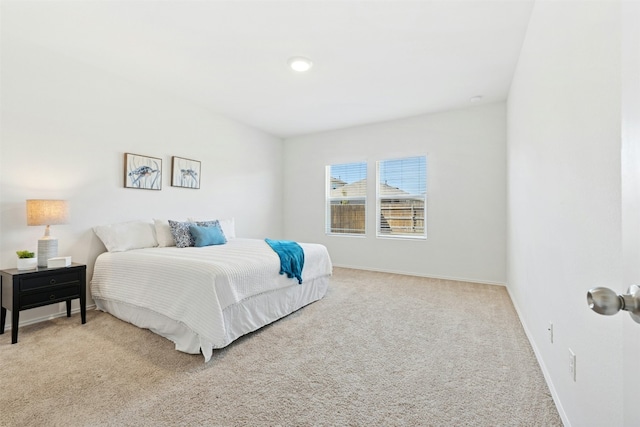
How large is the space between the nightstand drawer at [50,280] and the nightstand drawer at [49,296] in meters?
0.05

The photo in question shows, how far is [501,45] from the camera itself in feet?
8.93

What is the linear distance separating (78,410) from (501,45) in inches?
162

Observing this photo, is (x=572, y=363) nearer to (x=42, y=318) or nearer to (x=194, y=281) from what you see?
(x=194, y=281)

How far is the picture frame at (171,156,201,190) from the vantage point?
3994 millimetres

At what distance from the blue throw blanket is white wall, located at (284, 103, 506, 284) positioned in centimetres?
228

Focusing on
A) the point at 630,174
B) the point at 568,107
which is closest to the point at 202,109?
the point at 568,107

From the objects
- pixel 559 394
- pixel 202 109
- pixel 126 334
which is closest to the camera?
pixel 559 394

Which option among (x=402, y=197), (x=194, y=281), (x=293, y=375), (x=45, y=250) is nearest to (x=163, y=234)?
(x=45, y=250)

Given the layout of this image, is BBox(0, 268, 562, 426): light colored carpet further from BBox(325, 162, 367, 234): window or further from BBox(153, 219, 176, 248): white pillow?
BBox(325, 162, 367, 234): window

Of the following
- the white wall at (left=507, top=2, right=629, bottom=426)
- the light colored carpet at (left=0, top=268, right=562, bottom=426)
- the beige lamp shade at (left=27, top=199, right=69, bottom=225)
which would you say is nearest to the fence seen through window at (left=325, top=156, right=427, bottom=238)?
the light colored carpet at (left=0, top=268, right=562, bottom=426)

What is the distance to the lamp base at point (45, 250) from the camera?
2.63 m

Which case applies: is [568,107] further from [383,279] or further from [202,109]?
[202,109]

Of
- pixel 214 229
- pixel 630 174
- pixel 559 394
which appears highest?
pixel 630 174

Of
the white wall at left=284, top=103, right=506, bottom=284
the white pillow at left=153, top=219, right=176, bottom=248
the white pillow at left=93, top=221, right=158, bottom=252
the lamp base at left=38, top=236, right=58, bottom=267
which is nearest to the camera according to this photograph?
the lamp base at left=38, top=236, right=58, bottom=267
